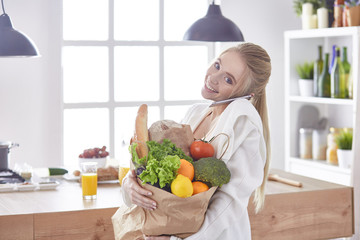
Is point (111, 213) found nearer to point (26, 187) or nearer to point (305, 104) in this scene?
point (26, 187)

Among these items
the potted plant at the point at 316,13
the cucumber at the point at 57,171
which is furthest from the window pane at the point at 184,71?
the cucumber at the point at 57,171

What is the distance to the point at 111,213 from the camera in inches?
95.0

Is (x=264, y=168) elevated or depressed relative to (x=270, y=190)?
elevated

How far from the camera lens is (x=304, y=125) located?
4.59 meters

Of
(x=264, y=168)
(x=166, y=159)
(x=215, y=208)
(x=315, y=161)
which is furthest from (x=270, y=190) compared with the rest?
(x=315, y=161)

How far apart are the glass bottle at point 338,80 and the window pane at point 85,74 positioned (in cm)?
164

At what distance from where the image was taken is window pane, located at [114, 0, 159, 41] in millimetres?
4363

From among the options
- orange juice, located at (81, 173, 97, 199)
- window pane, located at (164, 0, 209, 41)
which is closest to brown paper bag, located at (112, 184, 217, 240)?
orange juice, located at (81, 173, 97, 199)

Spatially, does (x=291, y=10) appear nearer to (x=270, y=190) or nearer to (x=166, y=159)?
(x=270, y=190)

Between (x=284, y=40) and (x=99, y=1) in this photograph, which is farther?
(x=284, y=40)

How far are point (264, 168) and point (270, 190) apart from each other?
0.87m

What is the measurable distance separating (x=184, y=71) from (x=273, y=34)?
782mm

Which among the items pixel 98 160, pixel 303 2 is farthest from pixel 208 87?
pixel 303 2

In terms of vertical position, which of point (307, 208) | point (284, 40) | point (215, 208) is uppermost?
point (284, 40)
